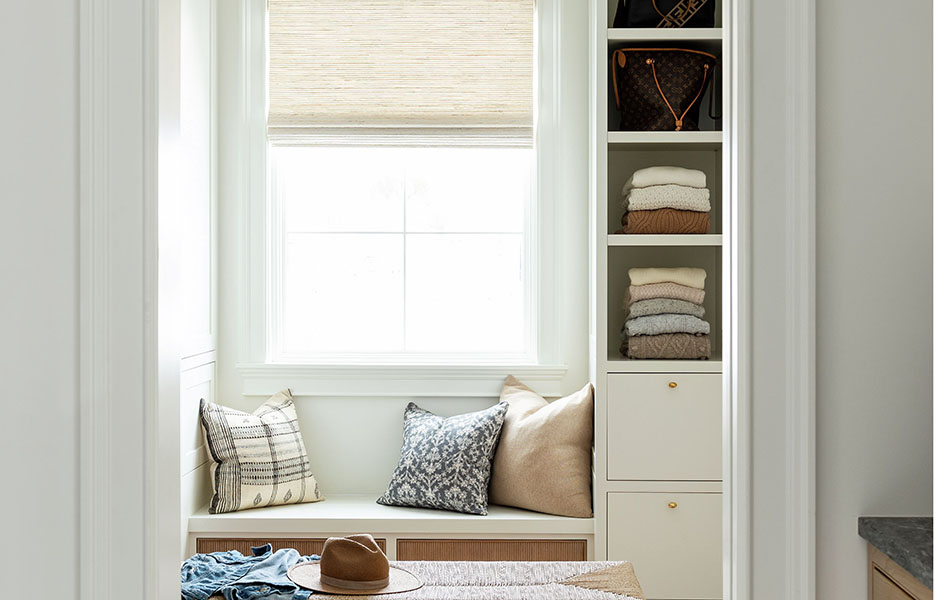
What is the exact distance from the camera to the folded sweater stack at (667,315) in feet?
9.74

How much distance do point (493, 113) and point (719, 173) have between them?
3.10 ft

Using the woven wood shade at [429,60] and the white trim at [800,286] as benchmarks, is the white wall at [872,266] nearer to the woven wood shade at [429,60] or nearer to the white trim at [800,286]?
the white trim at [800,286]

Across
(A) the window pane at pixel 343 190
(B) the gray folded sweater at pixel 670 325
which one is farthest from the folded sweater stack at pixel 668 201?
(A) the window pane at pixel 343 190

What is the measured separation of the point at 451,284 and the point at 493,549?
1.12 meters

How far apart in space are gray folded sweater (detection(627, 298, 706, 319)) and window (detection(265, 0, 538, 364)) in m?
0.61

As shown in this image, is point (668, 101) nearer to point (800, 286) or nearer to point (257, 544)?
point (800, 286)

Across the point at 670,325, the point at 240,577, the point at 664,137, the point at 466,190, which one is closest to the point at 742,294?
the point at 240,577

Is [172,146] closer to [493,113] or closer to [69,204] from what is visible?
[69,204]

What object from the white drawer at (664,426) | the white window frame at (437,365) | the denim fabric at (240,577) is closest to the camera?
the denim fabric at (240,577)

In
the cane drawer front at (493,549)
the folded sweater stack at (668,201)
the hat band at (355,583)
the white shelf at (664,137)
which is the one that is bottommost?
the cane drawer front at (493,549)

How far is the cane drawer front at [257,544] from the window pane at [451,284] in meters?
0.90

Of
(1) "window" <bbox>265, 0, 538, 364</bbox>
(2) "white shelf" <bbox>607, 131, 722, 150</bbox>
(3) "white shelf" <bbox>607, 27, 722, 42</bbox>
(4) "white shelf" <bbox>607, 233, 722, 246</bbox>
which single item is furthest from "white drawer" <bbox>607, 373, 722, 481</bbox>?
(3) "white shelf" <bbox>607, 27, 722, 42</bbox>

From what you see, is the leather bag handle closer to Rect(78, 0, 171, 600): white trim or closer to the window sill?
the window sill

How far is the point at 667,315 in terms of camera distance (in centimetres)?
298
